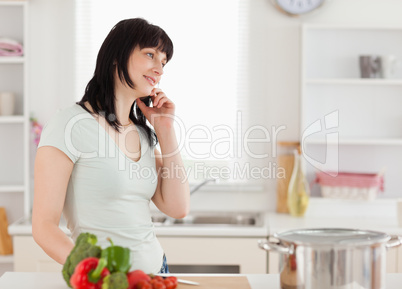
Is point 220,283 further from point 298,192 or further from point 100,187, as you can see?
point 298,192

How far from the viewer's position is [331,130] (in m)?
3.20

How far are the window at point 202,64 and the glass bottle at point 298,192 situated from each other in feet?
1.02

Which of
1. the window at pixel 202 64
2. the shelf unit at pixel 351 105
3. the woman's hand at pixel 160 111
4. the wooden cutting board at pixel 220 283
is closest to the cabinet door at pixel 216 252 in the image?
the window at pixel 202 64

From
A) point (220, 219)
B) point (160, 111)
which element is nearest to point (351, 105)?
point (220, 219)

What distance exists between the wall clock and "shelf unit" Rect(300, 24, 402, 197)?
13 cm

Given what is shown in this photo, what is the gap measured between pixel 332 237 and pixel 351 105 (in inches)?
80.7

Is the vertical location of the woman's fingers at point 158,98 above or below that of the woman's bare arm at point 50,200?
above

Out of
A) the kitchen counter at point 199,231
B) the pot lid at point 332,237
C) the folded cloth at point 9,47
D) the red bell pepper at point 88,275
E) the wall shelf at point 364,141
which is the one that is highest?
the folded cloth at point 9,47

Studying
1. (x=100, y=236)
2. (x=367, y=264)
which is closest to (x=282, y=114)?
(x=100, y=236)

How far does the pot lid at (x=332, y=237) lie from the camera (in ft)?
3.87

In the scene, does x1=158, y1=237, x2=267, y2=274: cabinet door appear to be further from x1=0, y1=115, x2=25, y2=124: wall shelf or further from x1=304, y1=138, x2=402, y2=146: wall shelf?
x1=0, y1=115, x2=25, y2=124: wall shelf

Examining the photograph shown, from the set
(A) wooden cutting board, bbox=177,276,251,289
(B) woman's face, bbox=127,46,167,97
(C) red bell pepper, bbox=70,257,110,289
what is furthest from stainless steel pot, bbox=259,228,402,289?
(B) woman's face, bbox=127,46,167,97

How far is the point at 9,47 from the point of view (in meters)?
3.04

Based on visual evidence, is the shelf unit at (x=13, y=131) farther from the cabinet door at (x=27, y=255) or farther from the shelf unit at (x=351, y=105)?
the shelf unit at (x=351, y=105)
